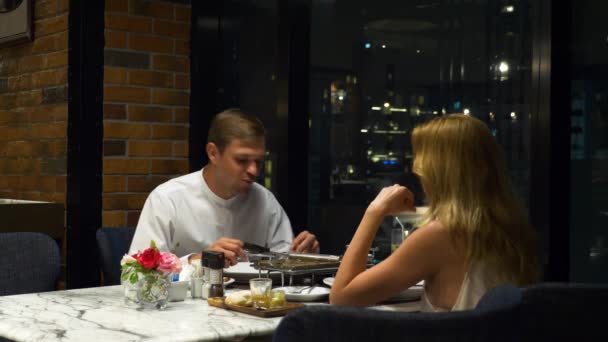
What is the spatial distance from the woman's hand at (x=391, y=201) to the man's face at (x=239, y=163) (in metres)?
0.99

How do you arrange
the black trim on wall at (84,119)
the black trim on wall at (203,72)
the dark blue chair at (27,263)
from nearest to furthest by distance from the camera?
the dark blue chair at (27,263), the black trim on wall at (84,119), the black trim on wall at (203,72)

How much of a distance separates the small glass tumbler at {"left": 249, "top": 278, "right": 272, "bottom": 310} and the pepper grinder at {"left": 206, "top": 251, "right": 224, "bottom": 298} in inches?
7.9

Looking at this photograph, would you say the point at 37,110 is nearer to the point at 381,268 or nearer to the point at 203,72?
the point at 203,72

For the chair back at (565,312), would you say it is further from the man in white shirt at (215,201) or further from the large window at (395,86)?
the man in white shirt at (215,201)

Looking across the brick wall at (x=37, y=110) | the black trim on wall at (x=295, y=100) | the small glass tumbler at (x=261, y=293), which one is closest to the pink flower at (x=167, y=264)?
the small glass tumbler at (x=261, y=293)

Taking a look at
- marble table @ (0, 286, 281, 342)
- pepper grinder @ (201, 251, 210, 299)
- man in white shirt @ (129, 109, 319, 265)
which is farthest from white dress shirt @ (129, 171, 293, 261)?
marble table @ (0, 286, 281, 342)

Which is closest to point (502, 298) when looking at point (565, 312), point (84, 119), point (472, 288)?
point (565, 312)

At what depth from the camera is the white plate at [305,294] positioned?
229 cm

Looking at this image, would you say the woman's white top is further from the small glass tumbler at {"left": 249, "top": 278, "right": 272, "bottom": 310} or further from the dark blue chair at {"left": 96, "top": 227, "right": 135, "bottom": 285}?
the dark blue chair at {"left": 96, "top": 227, "right": 135, "bottom": 285}

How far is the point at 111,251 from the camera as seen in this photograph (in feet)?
10.4

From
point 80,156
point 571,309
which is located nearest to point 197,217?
point 80,156

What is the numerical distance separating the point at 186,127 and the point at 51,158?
27.7 inches

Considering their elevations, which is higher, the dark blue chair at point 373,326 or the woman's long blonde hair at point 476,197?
the woman's long blonde hair at point 476,197

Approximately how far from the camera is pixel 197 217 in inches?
123
